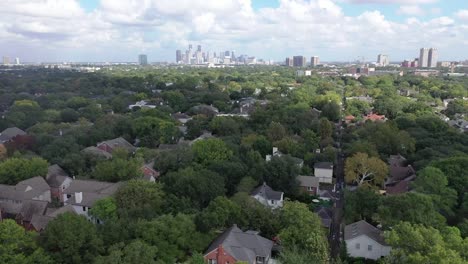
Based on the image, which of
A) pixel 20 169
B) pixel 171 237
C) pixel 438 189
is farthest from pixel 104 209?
pixel 438 189

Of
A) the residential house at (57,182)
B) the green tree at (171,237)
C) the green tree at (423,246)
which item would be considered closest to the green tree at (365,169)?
the green tree at (423,246)

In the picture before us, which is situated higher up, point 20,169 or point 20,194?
point 20,169

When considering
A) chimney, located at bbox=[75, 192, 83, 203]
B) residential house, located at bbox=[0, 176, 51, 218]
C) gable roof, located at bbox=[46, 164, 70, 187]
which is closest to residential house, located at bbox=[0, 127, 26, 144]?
gable roof, located at bbox=[46, 164, 70, 187]

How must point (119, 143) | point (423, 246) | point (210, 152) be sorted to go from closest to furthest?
point (423, 246)
point (210, 152)
point (119, 143)

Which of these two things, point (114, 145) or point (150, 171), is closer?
point (150, 171)

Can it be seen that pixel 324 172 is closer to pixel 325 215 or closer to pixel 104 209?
pixel 325 215

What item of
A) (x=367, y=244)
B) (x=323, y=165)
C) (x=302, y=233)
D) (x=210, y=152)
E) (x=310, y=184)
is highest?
(x=210, y=152)

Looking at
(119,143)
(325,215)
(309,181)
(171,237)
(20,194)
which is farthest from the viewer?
(119,143)

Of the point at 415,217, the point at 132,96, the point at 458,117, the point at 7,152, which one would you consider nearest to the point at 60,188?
the point at 7,152
